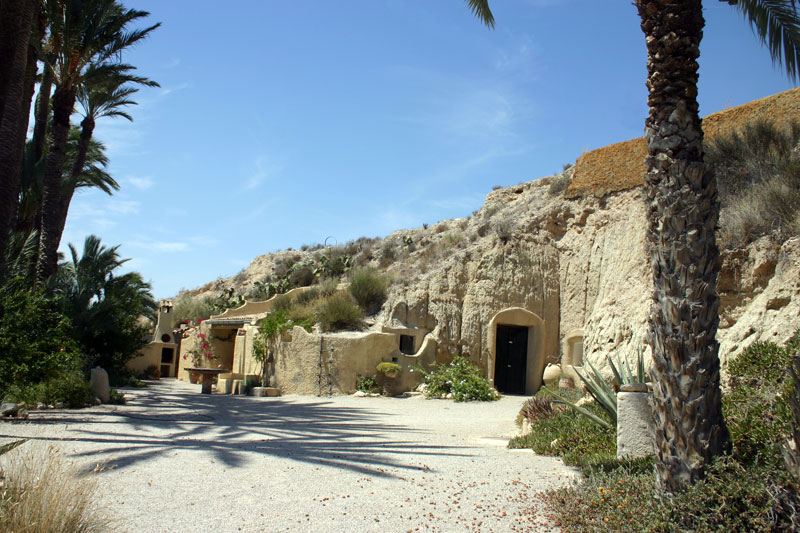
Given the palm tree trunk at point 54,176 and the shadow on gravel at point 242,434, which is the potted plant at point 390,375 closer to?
the shadow on gravel at point 242,434

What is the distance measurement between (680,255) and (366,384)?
14.3 metres

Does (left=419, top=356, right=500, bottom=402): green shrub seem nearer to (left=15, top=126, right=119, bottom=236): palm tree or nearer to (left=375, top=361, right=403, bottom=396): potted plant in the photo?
(left=375, top=361, right=403, bottom=396): potted plant

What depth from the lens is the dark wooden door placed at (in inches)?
772

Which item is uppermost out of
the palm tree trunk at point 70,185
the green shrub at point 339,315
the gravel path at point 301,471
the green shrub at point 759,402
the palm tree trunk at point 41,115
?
the palm tree trunk at point 41,115

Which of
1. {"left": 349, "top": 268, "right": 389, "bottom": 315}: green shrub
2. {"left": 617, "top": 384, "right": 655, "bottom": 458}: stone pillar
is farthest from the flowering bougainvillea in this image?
{"left": 617, "top": 384, "right": 655, "bottom": 458}: stone pillar

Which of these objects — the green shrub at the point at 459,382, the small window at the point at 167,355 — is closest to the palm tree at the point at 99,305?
the green shrub at the point at 459,382

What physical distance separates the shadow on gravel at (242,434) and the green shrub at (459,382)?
14.0 feet

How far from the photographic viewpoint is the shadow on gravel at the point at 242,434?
7.36 metres

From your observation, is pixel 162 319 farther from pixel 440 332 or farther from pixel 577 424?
pixel 577 424

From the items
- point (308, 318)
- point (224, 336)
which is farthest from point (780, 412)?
point (224, 336)

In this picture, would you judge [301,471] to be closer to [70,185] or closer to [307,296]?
[70,185]

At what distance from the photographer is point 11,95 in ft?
41.4

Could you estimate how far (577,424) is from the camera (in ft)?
27.9

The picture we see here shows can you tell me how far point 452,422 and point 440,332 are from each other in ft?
25.8
